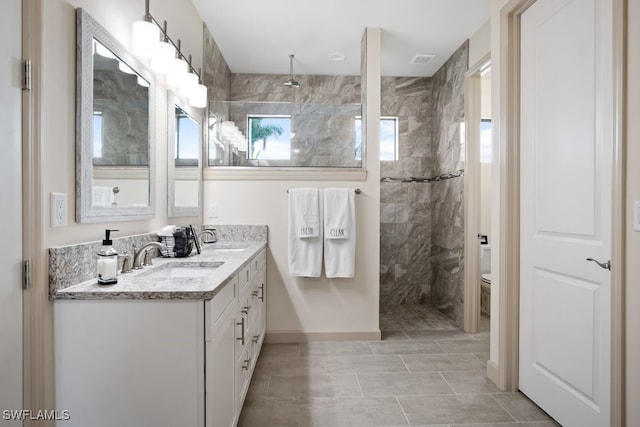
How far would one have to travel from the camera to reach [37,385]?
1.13 metres

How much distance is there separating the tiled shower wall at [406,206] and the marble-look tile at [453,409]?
205 centimetres

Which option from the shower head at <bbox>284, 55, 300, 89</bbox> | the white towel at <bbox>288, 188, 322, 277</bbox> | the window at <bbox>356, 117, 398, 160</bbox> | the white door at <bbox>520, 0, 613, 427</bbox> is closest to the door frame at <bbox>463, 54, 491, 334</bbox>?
the window at <bbox>356, 117, 398, 160</bbox>

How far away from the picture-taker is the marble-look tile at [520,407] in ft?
5.87

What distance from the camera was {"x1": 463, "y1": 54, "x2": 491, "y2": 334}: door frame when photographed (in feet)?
10.2

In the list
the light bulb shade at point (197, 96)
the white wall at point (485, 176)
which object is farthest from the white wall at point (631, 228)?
the white wall at point (485, 176)

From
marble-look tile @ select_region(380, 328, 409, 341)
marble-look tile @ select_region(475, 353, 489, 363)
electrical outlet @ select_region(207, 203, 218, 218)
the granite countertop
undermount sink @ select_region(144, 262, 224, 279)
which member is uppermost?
electrical outlet @ select_region(207, 203, 218, 218)

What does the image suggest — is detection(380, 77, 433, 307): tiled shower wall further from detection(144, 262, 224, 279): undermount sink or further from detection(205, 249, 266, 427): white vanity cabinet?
detection(144, 262, 224, 279): undermount sink

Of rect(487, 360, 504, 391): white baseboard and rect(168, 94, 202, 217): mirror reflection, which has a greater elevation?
rect(168, 94, 202, 217): mirror reflection

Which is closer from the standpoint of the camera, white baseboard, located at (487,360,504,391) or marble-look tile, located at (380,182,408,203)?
white baseboard, located at (487,360,504,391)

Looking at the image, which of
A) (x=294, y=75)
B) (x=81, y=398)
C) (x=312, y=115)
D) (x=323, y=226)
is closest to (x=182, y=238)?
(x=81, y=398)

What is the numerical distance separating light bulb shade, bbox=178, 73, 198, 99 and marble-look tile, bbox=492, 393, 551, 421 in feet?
8.91

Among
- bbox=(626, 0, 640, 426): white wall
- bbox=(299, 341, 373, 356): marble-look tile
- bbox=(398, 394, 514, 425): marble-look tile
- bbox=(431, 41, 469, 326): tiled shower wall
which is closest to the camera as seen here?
bbox=(626, 0, 640, 426): white wall

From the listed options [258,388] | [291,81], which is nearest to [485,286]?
[258,388]

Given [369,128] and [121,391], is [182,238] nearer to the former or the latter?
[121,391]
